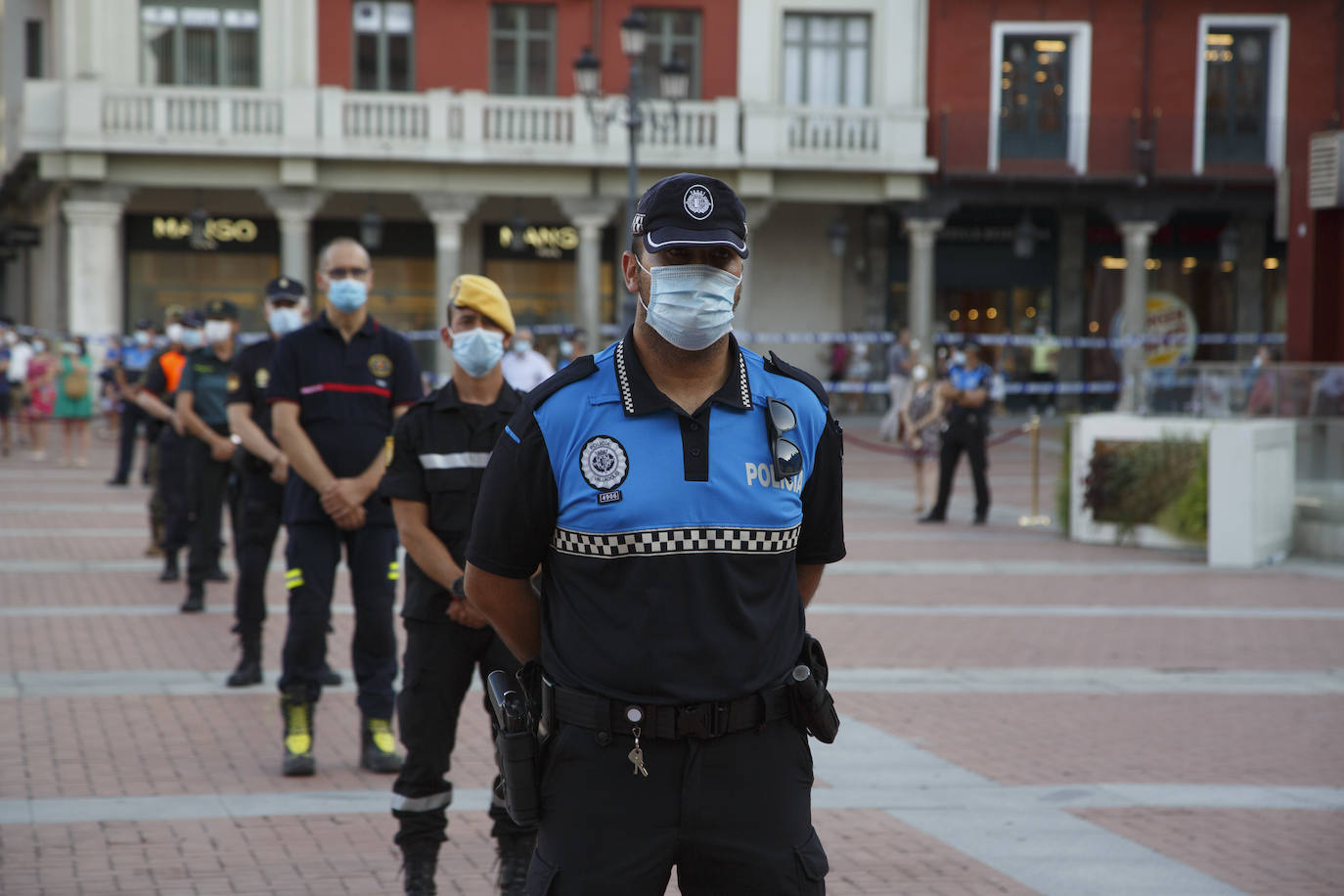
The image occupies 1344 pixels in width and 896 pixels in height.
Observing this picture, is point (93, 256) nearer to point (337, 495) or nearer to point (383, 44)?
point (383, 44)

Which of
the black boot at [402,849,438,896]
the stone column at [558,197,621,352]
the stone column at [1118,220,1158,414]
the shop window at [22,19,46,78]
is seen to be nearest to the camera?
the black boot at [402,849,438,896]

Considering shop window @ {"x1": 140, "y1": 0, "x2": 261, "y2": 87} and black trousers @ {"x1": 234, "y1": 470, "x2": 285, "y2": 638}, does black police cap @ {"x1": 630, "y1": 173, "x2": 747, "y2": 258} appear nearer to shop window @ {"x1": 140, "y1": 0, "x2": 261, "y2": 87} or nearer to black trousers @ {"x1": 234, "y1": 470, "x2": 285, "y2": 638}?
black trousers @ {"x1": 234, "y1": 470, "x2": 285, "y2": 638}

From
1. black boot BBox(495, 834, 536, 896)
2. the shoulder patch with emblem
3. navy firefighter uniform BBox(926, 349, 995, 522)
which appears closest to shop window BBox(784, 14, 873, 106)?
navy firefighter uniform BBox(926, 349, 995, 522)

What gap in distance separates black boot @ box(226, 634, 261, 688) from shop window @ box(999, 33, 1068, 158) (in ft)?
93.2

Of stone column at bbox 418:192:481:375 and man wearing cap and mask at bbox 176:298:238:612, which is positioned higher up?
stone column at bbox 418:192:481:375

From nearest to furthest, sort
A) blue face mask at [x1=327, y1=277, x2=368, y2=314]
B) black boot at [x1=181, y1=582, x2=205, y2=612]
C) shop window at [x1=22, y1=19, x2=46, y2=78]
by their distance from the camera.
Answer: blue face mask at [x1=327, y1=277, x2=368, y2=314], black boot at [x1=181, y1=582, x2=205, y2=612], shop window at [x1=22, y1=19, x2=46, y2=78]

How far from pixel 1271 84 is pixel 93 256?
2415 cm

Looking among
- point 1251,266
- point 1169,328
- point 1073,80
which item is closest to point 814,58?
point 1073,80

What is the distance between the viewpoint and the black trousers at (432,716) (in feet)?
16.3

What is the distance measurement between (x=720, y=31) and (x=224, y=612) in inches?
988

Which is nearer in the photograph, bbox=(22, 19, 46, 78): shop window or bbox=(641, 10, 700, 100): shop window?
bbox=(641, 10, 700, 100): shop window

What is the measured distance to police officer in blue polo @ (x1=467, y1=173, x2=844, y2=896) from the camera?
304 centimetres

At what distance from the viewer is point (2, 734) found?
7.21m

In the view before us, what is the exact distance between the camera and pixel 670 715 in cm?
303
